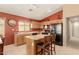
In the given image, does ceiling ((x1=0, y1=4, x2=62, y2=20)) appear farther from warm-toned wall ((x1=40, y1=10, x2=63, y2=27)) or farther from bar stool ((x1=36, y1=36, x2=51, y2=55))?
bar stool ((x1=36, y1=36, x2=51, y2=55))

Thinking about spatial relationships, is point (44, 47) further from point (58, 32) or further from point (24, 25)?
point (24, 25)

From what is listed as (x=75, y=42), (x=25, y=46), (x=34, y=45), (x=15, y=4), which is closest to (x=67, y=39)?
(x=75, y=42)

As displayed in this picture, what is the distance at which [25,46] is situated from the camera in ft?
6.31

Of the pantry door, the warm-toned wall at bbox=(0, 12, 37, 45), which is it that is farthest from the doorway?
the warm-toned wall at bbox=(0, 12, 37, 45)

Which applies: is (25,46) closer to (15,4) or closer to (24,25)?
(24,25)

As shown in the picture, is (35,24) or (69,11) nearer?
(69,11)

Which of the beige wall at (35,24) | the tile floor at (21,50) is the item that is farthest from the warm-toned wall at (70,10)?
the tile floor at (21,50)

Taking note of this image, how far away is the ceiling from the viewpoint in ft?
6.16

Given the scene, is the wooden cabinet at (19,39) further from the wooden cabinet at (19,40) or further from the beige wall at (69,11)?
the beige wall at (69,11)

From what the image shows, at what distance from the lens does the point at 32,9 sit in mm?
1924

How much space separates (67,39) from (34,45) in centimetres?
68

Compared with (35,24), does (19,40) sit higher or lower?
lower

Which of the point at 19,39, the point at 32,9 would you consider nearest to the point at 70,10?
the point at 32,9

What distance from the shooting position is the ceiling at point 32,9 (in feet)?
6.16
